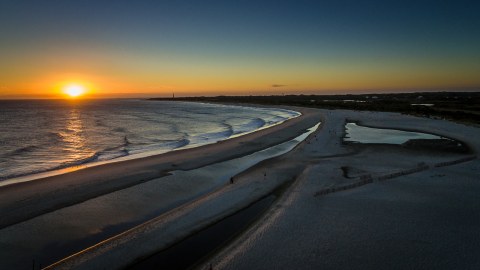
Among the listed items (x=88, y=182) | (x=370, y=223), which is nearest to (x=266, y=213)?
(x=370, y=223)

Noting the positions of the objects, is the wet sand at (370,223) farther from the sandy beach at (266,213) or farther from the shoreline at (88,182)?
the shoreline at (88,182)

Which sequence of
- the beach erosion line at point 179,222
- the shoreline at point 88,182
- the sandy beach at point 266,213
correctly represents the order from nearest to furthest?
the sandy beach at point 266,213 → the beach erosion line at point 179,222 → the shoreline at point 88,182

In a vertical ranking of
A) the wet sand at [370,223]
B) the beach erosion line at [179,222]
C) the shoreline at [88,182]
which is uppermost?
the wet sand at [370,223]

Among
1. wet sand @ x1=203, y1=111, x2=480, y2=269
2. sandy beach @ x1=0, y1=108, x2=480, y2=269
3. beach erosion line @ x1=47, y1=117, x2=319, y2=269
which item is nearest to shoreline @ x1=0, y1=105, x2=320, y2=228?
sandy beach @ x1=0, y1=108, x2=480, y2=269

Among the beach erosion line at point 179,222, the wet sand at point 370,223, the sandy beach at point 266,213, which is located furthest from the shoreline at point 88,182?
the wet sand at point 370,223

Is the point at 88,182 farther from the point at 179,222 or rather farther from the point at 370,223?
the point at 370,223

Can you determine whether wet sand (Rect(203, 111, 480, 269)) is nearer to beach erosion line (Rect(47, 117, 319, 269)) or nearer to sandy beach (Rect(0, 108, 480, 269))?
sandy beach (Rect(0, 108, 480, 269))

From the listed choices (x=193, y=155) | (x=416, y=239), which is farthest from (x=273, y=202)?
(x=193, y=155)

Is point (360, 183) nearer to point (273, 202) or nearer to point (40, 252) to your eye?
point (273, 202)
